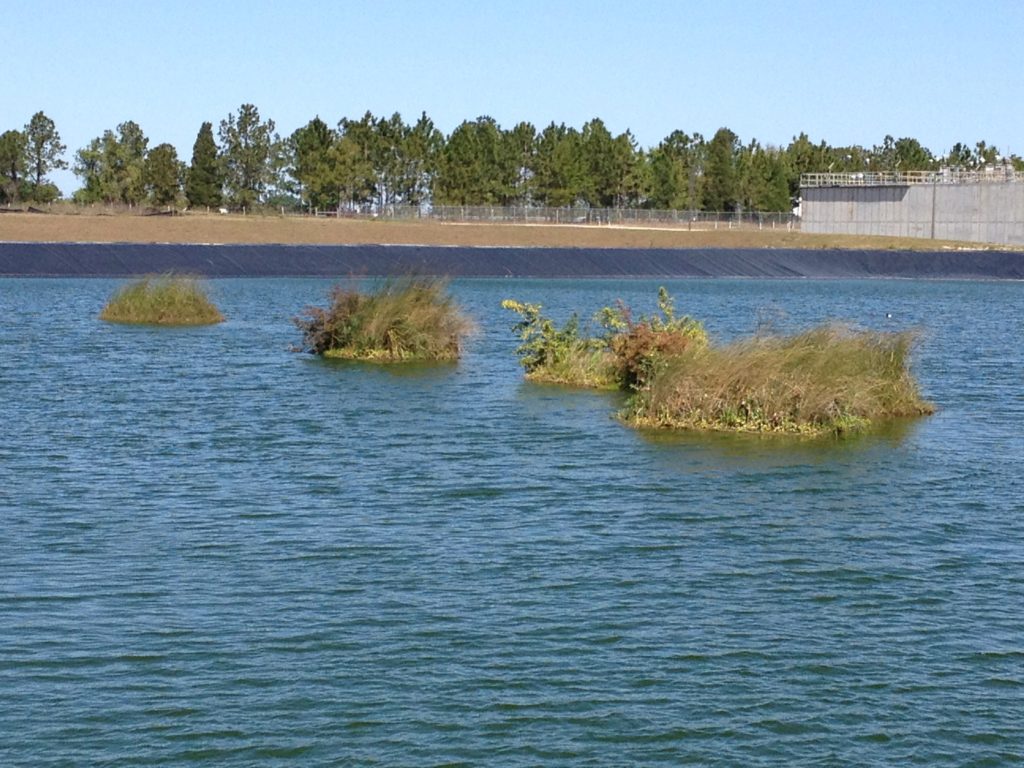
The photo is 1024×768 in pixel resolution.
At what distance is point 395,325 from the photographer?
40625mm

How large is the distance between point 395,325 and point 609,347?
684cm

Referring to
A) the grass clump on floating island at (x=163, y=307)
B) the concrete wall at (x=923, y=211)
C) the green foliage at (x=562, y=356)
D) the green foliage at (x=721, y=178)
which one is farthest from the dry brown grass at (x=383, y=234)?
the green foliage at (x=562, y=356)

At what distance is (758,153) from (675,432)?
128512mm

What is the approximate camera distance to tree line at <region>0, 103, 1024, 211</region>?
449 feet

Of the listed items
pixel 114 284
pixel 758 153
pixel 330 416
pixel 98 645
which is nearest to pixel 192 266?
pixel 114 284

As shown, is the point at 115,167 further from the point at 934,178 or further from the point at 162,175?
the point at 934,178

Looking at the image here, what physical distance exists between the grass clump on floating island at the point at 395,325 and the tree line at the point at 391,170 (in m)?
95.1

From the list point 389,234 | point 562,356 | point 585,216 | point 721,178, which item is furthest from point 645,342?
point 721,178

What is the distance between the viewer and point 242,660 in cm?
1427

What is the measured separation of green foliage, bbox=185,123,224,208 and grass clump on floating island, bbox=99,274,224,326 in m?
85.2

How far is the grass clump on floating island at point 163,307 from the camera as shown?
51.5 m

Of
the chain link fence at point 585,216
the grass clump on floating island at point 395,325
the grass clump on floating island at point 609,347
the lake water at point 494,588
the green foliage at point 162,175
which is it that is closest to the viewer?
the lake water at point 494,588

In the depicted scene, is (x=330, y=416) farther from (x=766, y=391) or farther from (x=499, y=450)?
(x=766, y=391)

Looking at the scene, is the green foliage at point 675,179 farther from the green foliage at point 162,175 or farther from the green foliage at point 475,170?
the green foliage at point 162,175
